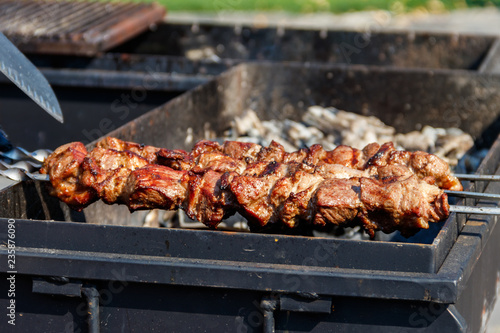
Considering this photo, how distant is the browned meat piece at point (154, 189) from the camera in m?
2.79

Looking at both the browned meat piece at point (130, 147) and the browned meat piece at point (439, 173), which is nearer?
the browned meat piece at point (439, 173)

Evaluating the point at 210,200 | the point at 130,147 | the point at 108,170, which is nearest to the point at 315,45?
the point at 130,147

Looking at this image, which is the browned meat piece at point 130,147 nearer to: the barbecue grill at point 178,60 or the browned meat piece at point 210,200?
the browned meat piece at point 210,200

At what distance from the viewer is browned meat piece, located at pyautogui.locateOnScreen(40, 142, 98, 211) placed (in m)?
2.90

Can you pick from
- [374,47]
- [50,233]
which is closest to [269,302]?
[50,233]

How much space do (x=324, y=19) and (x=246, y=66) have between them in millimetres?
9763

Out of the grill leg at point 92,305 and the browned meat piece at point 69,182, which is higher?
the browned meat piece at point 69,182

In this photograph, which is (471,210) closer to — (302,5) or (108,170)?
(108,170)

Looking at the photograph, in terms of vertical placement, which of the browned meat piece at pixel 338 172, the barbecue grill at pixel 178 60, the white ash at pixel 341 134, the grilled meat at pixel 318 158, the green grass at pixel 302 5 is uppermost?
the green grass at pixel 302 5

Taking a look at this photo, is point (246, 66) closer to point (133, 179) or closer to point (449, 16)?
point (133, 179)

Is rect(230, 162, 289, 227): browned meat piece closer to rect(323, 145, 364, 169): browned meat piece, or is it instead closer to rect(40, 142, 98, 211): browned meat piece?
rect(323, 145, 364, 169): browned meat piece

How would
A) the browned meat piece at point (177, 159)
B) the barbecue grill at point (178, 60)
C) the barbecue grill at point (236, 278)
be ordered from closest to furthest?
1. the barbecue grill at point (236, 278)
2. the browned meat piece at point (177, 159)
3. the barbecue grill at point (178, 60)

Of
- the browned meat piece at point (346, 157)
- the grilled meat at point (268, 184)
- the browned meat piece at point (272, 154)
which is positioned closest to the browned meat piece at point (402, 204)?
the grilled meat at point (268, 184)

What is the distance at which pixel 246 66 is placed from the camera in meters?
5.63
